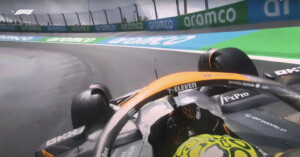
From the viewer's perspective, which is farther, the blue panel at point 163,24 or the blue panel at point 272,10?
the blue panel at point 163,24

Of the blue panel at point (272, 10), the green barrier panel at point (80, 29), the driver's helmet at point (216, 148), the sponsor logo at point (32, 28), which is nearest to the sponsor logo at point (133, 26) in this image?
the green barrier panel at point (80, 29)

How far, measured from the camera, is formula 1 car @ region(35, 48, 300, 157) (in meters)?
1.51

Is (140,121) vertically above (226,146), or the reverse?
(226,146)

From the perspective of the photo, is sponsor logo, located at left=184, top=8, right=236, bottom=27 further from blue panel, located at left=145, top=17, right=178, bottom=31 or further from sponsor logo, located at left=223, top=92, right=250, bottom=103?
sponsor logo, located at left=223, top=92, right=250, bottom=103

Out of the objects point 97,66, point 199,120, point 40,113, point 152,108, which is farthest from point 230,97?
point 97,66

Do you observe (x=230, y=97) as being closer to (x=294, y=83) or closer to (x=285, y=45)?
(x=294, y=83)

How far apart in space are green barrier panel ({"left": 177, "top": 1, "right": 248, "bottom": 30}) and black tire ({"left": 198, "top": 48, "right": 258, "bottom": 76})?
863 centimetres

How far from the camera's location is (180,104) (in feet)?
6.74

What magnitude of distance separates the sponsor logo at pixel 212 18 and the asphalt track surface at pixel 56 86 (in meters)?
4.01

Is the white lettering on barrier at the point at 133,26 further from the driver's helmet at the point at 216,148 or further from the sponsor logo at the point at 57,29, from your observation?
the driver's helmet at the point at 216,148

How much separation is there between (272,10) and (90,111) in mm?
9144

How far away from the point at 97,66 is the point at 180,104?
7880 mm

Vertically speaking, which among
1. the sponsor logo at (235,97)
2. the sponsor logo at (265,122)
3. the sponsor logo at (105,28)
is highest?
the sponsor logo at (105,28)

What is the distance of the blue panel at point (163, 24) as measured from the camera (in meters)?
15.3
